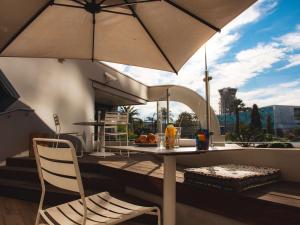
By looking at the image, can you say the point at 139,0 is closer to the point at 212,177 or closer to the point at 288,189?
the point at 212,177

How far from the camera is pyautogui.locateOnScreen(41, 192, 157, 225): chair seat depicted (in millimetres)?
1366

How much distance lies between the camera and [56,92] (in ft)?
22.4

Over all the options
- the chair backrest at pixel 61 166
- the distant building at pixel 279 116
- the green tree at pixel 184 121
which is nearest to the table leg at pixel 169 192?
the green tree at pixel 184 121

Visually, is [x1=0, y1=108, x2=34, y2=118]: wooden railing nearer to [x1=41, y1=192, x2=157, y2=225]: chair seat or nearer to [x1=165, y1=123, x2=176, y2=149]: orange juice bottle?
[x1=41, y1=192, x2=157, y2=225]: chair seat

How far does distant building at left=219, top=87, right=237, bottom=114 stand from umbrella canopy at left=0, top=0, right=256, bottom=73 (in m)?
38.4

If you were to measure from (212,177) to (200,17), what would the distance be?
5.48 feet

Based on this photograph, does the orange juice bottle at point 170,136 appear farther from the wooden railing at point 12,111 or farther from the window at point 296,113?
the window at point 296,113

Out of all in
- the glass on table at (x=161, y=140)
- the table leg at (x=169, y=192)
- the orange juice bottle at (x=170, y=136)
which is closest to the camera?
the table leg at (x=169, y=192)

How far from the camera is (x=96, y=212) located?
1483 mm

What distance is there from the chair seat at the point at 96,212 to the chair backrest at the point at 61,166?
170 mm

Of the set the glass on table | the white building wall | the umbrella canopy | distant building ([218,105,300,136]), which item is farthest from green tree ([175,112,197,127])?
distant building ([218,105,300,136])

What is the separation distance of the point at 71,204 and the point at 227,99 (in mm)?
44532

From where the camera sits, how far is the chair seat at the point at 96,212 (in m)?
1.37

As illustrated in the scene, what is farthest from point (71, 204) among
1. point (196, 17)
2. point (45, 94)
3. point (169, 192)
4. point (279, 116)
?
point (279, 116)
